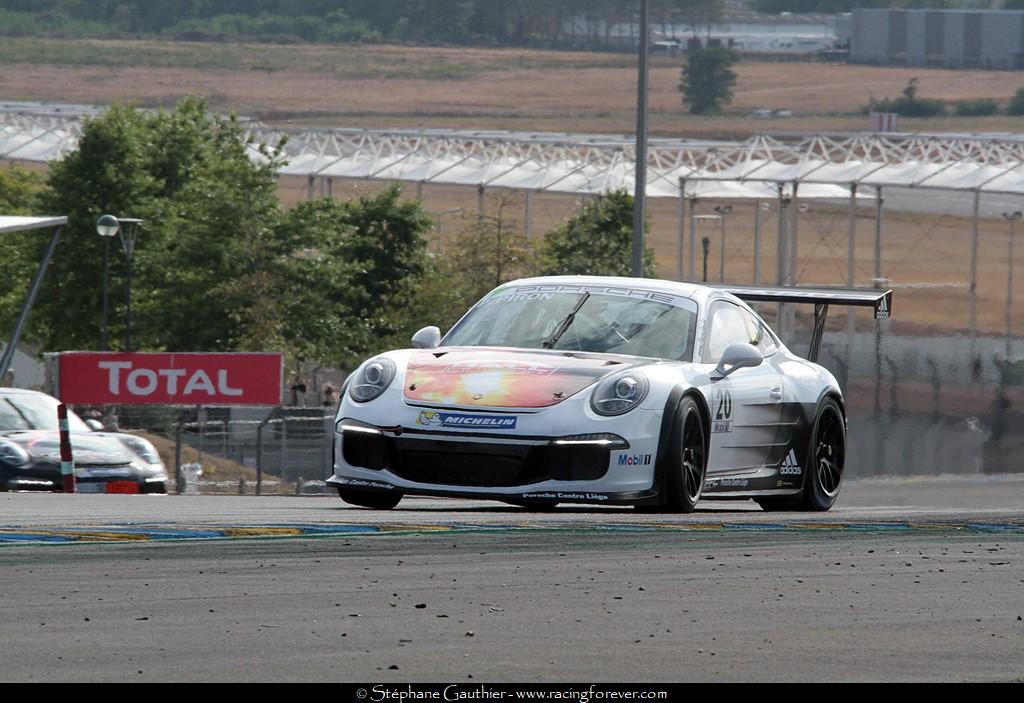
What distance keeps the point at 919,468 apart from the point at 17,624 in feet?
85.8

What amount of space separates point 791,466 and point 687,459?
1654 millimetres

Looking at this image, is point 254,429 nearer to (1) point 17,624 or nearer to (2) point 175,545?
(2) point 175,545

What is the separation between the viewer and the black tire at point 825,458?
1215 cm

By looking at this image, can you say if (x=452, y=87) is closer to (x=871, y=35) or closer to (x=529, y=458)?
(x=871, y=35)

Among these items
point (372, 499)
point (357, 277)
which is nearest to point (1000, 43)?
point (357, 277)

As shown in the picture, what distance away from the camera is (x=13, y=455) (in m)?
18.5

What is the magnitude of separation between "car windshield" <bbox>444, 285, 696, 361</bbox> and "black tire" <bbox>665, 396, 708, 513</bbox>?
53 cm

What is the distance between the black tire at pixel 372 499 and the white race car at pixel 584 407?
15mm

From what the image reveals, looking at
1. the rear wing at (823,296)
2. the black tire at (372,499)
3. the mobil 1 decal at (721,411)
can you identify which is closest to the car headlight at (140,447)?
the rear wing at (823,296)

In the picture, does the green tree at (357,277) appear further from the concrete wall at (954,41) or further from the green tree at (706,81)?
the concrete wall at (954,41)

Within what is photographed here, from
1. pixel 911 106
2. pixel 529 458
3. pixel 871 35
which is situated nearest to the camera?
pixel 529 458

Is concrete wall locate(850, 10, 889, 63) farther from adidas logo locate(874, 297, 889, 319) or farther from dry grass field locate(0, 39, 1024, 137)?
adidas logo locate(874, 297, 889, 319)

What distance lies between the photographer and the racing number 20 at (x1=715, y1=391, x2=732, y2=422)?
428 inches

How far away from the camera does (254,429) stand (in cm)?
2827
